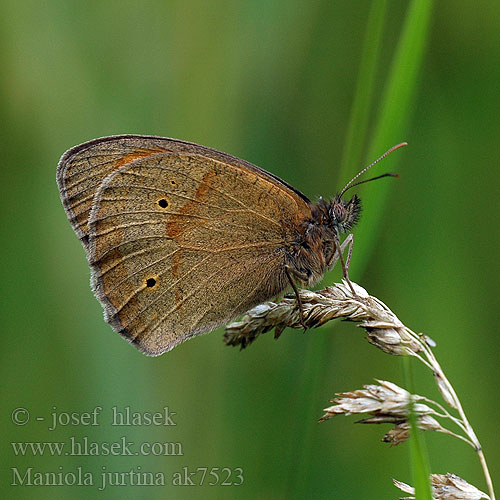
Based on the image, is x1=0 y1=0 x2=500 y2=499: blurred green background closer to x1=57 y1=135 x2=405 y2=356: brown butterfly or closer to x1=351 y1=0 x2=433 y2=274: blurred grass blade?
x1=57 y1=135 x2=405 y2=356: brown butterfly

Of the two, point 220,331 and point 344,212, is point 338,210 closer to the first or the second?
point 344,212

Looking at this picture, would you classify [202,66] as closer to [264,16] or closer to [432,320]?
[264,16]

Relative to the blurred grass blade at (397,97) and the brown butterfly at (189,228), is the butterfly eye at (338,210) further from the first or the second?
the blurred grass blade at (397,97)

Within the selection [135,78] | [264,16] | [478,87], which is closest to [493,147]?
[478,87]

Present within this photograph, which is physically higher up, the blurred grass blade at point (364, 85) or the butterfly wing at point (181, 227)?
the blurred grass blade at point (364, 85)

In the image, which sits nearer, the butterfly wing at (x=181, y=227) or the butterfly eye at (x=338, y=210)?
the butterfly wing at (x=181, y=227)

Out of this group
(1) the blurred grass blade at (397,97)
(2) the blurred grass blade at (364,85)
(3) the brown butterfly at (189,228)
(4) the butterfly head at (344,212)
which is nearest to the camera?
(1) the blurred grass blade at (397,97)

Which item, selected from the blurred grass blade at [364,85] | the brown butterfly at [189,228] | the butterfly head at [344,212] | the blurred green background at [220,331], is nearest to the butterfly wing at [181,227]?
the brown butterfly at [189,228]
